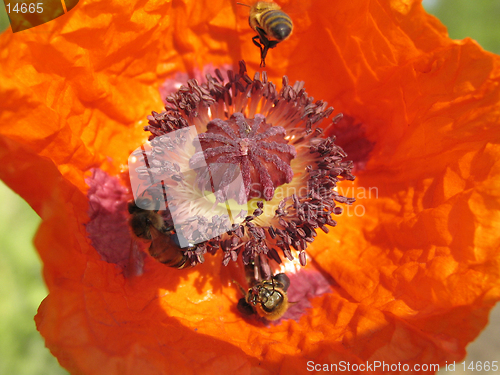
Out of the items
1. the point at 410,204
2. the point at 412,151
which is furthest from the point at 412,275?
the point at 412,151

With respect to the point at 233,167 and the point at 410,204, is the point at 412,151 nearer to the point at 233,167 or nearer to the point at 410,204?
the point at 410,204

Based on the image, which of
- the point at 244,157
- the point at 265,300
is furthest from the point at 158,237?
the point at 244,157

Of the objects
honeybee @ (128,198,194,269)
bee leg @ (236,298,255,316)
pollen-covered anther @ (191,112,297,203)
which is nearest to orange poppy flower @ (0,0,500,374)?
bee leg @ (236,298,255,316)

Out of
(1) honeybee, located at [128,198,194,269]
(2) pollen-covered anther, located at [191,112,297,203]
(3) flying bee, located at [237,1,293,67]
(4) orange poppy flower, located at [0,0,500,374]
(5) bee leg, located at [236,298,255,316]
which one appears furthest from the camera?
(2) pollen-covered anther, located at [191,112,297,203]

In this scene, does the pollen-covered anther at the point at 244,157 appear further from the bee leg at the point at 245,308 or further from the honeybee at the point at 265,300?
the bee leg at the point at 245,308

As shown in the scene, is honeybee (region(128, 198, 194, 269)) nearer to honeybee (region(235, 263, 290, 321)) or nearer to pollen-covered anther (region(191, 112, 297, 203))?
honeybee (region(235, 263, 290, 321))

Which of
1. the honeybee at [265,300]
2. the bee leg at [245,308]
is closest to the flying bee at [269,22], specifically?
the honeybee at [265,300]

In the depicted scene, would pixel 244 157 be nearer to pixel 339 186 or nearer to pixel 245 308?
pixel 339 186
